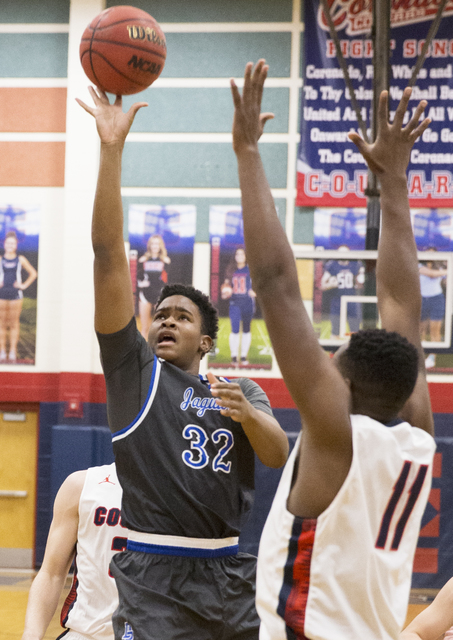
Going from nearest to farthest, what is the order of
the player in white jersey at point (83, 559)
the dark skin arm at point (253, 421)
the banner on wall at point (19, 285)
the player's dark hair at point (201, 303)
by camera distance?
the dark skin arm at point (253, 421) < the player in white jersey at point (83, 559) < the player's dark hair at point (201, 303) < the banner on wall at point (19, 285)

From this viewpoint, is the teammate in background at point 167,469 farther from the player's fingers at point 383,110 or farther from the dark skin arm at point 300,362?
the player's fingers at point 383,110

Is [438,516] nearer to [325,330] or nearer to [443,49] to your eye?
[325,330]

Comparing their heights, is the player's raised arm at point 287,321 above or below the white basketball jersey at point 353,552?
above

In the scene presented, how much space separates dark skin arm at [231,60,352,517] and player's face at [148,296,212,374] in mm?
989

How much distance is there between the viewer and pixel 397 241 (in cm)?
199

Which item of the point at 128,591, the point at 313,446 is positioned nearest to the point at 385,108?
the point at 313,446

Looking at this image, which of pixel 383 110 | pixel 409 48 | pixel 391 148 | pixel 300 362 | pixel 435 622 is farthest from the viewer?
pixel 409 48

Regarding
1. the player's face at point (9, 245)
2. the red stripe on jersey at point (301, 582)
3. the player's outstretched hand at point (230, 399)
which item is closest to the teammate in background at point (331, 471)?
the red stripe on jersey at point (301, 582)

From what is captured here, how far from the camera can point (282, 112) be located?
26.5 ft

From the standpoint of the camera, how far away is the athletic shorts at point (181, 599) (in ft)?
6.93

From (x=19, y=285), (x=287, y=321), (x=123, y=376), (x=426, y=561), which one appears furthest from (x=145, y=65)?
(x=426, y=561)

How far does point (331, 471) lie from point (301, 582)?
0.84 ft

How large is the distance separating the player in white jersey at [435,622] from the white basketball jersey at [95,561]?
1.02m

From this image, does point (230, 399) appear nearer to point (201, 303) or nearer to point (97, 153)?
point (201, 303)
